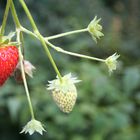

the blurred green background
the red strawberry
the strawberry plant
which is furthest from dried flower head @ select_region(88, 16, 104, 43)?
the blurred green background

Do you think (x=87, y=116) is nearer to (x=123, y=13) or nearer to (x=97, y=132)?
(x=97, y=132)

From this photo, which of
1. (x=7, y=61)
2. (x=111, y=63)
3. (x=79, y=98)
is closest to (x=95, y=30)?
(x=111, y=63)

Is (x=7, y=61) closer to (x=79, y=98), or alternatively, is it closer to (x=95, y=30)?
(x=95, y=30)

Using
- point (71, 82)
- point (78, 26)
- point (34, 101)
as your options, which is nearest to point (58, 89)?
point (71, 82)

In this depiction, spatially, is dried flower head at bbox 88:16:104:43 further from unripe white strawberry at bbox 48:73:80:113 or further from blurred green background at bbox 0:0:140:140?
blurred green background at bbox 0:0:140:140

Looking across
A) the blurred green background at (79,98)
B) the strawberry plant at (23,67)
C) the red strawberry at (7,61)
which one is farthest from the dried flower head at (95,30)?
the blurred green background at (79,98)

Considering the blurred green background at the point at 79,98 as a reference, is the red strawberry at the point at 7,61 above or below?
below

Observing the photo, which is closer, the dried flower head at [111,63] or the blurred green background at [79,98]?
the dried flower head at [111,63]

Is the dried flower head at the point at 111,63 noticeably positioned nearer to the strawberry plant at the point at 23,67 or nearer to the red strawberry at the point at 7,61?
the strawberry plant at the point at 23,67
